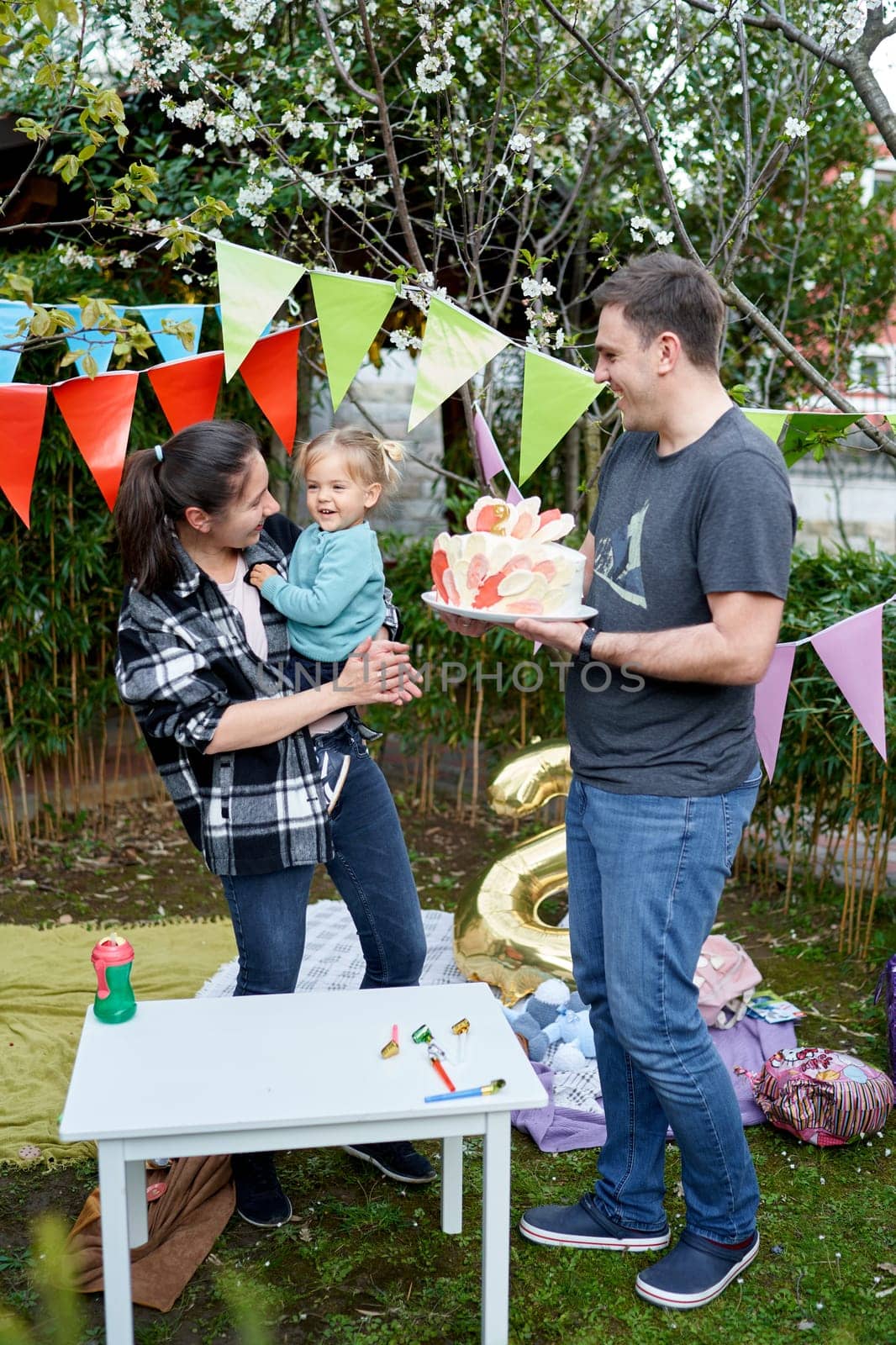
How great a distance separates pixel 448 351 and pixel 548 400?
0.25 metres

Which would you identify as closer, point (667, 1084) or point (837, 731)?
point (667, 1084)

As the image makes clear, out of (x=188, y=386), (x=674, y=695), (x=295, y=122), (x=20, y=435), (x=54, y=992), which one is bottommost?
(x=54, y=992)

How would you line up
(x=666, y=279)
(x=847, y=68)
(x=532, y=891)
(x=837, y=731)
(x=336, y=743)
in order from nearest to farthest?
1. (x=666, y=279)
2. (x=336, y=743)
3. (x=847, y=68)
4. (x=532, y=891)
5. (x=837, y=731)

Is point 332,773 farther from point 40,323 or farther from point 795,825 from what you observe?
point 795,825

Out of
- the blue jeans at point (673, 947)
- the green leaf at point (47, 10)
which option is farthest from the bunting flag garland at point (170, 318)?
the blue jeans at point (673, 947)

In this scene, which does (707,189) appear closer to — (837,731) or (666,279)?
(837,731)

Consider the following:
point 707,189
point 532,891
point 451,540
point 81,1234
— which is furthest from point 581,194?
point 81,1234

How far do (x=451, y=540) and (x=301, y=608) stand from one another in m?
0.33

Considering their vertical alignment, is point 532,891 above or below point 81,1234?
above

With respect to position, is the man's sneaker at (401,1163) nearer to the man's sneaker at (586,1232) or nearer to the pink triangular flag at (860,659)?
the man's sneaker at (586,1232)

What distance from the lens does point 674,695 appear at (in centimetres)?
194

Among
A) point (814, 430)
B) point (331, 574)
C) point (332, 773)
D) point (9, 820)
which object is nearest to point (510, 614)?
point (331, 574)

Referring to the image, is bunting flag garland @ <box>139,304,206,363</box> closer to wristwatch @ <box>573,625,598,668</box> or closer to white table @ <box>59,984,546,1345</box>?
wristwatch @ <box>573,625,598,668</box>

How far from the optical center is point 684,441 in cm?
191
